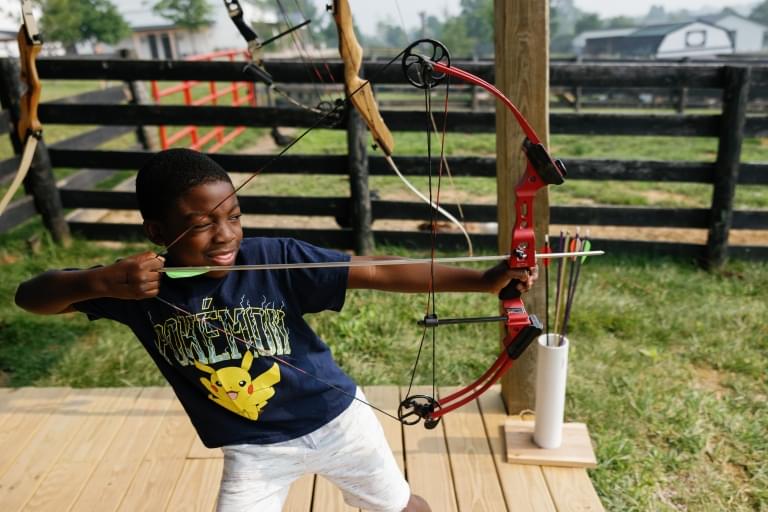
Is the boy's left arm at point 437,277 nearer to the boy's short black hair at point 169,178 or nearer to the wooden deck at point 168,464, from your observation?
the boy's short black hair at point 169,178

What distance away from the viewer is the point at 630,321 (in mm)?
3334

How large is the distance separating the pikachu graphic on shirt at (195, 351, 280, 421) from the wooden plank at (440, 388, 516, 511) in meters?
0.86

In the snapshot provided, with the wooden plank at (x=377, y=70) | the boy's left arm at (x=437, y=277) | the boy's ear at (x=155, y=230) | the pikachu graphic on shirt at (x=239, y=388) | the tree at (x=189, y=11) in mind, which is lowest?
the pikachu graphic on shirt at (x=239, y=388)

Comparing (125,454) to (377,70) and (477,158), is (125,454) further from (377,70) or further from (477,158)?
(477,158)

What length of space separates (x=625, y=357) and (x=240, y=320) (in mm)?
2163

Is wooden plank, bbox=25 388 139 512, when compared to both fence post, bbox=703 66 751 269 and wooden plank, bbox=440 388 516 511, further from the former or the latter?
fence post, bbox=703 66 751 269

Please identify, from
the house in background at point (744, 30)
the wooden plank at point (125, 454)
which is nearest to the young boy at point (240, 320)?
the wooden plank at point (125, 454)

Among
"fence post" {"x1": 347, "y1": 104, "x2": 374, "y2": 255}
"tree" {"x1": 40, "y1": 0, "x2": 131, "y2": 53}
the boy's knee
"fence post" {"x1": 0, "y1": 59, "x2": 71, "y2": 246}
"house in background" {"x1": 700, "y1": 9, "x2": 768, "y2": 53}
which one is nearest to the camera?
the boy's knee

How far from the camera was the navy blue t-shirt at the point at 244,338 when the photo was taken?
1.47 metres

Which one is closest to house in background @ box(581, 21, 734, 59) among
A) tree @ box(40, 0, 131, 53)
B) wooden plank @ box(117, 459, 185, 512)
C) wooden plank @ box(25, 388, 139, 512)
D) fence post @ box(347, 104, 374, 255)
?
tree @ box(40, 0, 131, 53)

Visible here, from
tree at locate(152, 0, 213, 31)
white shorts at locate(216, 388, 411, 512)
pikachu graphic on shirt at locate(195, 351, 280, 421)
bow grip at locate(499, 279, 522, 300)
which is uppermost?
tree at locate(152, 0, 213, 31)

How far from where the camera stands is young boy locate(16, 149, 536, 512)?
4.56 feet

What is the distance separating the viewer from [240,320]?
147 centimetres

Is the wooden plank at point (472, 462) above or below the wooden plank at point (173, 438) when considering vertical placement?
below
